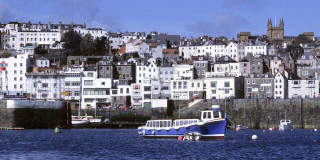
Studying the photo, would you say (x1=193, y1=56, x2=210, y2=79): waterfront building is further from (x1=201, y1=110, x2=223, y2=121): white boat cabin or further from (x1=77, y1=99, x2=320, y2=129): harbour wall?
(x1=201, y1=110, x2=223, y2=121): white boat cabin

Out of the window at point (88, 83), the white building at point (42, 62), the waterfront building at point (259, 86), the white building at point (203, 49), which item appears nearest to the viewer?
the waterfront building at point (259, 86)

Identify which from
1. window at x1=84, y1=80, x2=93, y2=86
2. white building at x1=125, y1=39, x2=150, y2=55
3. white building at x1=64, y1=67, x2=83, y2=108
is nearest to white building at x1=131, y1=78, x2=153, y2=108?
window at x1=84, y1=80, x2=93, y2=86

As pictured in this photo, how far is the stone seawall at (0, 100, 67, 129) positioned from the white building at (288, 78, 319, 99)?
132ft

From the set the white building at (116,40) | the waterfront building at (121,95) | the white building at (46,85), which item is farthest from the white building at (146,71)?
the white building at (116,40)

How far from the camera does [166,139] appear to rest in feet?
230

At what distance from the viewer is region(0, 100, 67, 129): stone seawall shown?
95938 mm

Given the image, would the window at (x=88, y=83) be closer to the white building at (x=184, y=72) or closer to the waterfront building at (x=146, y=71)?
the waterfront building at (x=146, y=71)

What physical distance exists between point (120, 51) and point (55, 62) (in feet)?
64.3

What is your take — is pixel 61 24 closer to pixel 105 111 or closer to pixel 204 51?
pixel 204 51

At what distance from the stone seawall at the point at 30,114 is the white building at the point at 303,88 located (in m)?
40.1

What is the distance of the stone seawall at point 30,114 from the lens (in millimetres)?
95938

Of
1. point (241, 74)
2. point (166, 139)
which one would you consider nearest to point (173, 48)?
point (241, 74)

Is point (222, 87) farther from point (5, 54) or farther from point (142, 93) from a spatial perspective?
point (5, 54)

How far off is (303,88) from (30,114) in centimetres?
4661
